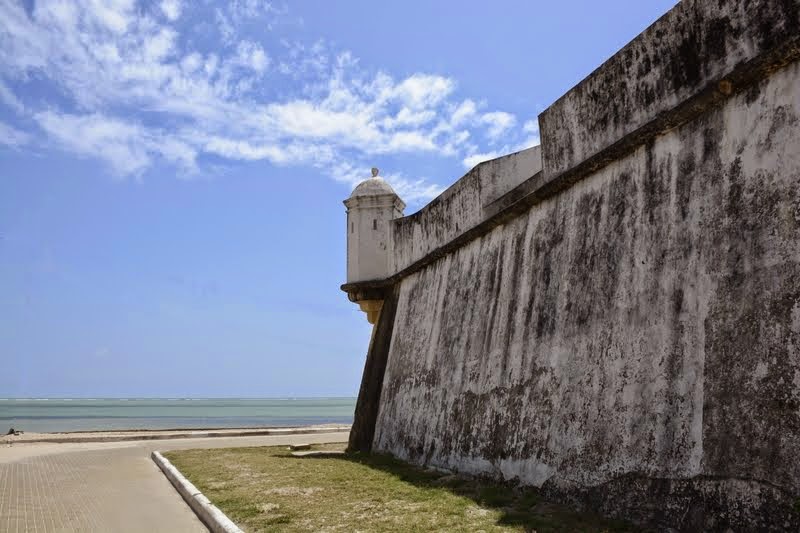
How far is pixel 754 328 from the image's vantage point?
4.53 metres

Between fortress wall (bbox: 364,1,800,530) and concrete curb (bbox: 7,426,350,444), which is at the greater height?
fortress wall (bbox: 364,1,800,530)

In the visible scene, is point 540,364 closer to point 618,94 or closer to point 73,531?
point 618,94

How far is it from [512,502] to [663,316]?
2.31 m

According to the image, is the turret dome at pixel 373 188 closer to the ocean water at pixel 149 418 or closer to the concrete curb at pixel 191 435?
the concrete curb at pixel 191 435

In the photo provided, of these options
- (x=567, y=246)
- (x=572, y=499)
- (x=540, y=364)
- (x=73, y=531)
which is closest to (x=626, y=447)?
(x=572, y=499)

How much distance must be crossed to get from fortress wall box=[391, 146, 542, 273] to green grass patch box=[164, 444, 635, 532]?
3.84 m

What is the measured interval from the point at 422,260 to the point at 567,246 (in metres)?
5.14

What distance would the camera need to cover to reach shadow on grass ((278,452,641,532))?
204 inches

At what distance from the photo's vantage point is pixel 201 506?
23.5ft

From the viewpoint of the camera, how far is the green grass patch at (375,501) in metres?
5.46

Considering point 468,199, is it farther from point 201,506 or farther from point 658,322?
point 201,506

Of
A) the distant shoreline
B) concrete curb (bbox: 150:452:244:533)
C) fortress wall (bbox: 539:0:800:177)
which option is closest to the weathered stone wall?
fortress wall (bbox: 539:0:800:177)

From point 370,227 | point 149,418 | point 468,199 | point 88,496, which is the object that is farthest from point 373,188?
point 149,418

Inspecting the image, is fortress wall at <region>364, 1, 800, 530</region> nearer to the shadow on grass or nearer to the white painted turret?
the shadow on grass
